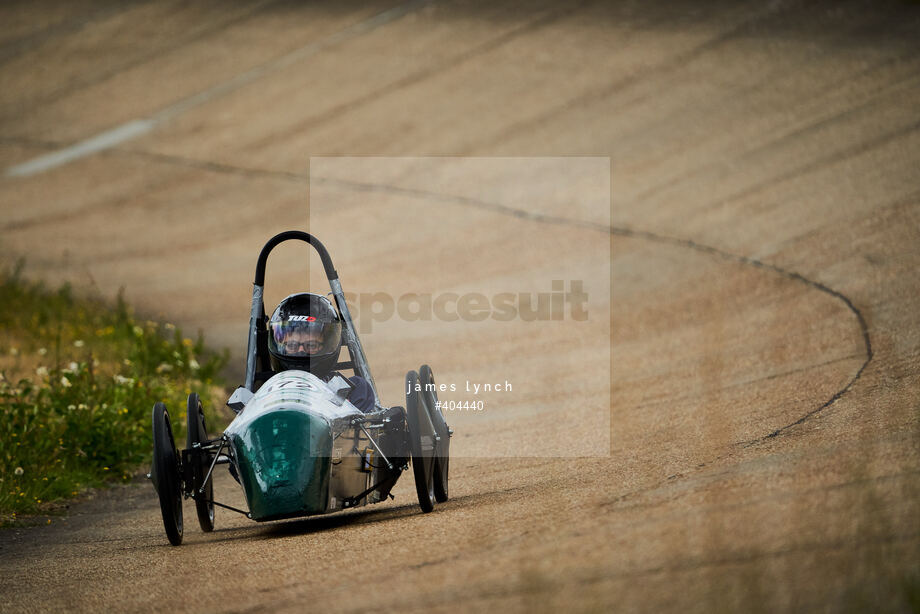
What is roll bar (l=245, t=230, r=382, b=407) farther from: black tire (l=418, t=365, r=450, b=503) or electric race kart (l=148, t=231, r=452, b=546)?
black tire (l=418, t=365, r=450, b=503)

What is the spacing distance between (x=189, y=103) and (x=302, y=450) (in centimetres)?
1913

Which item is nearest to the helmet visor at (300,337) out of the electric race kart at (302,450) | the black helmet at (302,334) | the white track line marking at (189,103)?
the black helmet at (302,334)

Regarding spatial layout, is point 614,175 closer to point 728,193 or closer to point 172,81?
point 728,193

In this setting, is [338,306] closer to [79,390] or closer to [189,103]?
[79,390]

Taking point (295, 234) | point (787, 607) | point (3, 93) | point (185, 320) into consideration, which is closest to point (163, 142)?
point (3, 93)

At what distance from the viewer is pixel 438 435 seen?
286 inches

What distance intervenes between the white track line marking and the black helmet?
16.6 metres

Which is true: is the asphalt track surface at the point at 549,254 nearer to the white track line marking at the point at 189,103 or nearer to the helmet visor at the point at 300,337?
the white track line marking at the point at 189,103

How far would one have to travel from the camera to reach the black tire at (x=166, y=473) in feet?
21.5

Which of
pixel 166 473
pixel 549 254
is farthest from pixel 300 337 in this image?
pixel 549 254

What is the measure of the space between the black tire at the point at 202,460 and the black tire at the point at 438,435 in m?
1.43

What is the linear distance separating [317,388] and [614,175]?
44.6 feet

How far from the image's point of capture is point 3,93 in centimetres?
2491

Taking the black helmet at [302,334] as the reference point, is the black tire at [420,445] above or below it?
below
